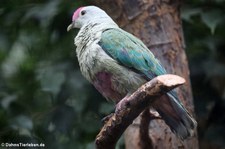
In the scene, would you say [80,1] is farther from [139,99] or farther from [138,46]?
[139,99]

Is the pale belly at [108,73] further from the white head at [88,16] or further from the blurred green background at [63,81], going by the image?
the blurred green background at [63,81]

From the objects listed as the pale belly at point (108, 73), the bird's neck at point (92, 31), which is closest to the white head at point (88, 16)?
the bird's neck at point (92, 31)

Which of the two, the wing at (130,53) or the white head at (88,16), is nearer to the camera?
the wing at (130,53)

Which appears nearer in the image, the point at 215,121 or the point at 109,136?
the point at 109,136

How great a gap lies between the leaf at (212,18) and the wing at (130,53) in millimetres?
648

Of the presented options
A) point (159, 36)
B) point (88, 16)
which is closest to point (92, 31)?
point (88, 16)

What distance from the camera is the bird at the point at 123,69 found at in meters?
3.59

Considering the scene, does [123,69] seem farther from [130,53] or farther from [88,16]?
[88,16]

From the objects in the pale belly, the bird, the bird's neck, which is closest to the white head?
the bird's neck

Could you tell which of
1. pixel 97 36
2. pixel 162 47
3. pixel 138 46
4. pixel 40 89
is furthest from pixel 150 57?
pixel 40 89

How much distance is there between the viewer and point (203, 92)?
4691 millimetres

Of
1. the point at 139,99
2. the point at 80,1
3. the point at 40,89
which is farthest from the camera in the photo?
the point at 80,1

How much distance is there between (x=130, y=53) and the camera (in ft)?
12.0

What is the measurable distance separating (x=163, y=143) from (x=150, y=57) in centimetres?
68
